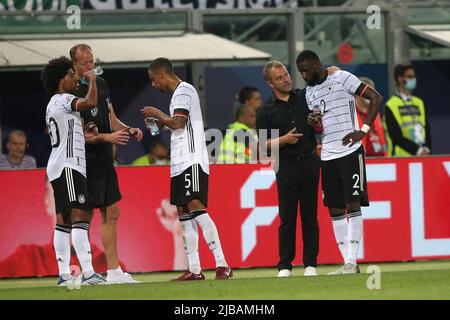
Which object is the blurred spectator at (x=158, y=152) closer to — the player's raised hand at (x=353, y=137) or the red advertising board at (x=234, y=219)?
the red advertising board at (x=234, y=219)

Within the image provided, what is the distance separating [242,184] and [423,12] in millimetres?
6952

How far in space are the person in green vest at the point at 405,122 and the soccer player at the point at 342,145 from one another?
13.0ft

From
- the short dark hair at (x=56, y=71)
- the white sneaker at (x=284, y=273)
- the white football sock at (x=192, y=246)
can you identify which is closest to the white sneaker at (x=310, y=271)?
the white sneaker at (x=284, y=273)

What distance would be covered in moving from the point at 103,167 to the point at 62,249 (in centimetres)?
110

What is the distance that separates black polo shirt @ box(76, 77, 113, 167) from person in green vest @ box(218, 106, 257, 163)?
306 centimetres

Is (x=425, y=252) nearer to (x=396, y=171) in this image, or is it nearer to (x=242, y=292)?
(x=396, y=171)

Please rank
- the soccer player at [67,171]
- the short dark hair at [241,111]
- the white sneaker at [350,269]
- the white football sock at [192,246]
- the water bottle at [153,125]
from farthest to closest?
the short dark hair at [241,111]
the white sneaker at [350,269]
the white football sock at [192,246]
the water bottle at [153,125]
the soccer player at [67,171]

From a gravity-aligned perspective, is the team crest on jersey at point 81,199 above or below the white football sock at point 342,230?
above

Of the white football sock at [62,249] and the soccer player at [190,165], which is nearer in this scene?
the white football sock at [62,249]

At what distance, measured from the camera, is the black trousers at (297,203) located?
13914 millimetres

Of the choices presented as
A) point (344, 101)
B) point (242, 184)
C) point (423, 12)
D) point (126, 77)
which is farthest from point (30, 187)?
point (423, 12)

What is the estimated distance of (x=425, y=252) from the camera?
16000 millimetres

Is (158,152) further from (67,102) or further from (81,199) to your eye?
(67,102)

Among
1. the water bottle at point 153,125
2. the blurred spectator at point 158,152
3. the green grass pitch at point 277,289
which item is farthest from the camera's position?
the blurred spectator at point 158,152
